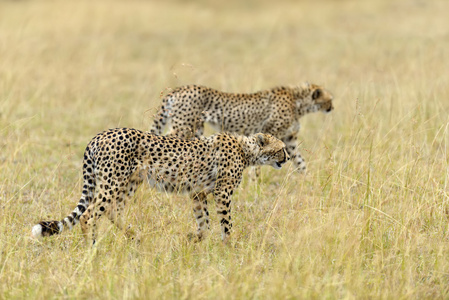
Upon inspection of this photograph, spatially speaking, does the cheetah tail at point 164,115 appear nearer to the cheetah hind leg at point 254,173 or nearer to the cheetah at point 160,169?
the cheetah hind leg at point 254,173

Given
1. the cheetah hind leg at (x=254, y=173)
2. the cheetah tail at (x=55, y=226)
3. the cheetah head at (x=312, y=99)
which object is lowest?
the cheetah hind leg at (x=254, y=173)

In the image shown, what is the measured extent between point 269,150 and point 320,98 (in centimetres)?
212

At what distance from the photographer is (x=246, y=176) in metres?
6.56

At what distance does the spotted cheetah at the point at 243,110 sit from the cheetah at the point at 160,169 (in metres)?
1.24

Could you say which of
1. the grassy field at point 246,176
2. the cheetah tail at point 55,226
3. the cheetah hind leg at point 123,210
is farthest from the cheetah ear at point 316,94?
the cheetah tail at point 55,226

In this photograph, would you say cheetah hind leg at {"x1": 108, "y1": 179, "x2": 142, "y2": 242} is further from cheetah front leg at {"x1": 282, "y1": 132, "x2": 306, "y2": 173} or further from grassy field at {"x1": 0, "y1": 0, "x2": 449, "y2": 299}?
cheetah front leg at {"x1": 282, "y1": 132, "x2": 306, "y2": 173}

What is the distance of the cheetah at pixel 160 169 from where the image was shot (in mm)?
4531

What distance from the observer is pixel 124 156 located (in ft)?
14.9

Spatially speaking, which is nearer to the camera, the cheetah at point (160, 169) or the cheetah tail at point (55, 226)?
the cheetah tail at point (55, 226)

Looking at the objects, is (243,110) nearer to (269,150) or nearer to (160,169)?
(269,150)

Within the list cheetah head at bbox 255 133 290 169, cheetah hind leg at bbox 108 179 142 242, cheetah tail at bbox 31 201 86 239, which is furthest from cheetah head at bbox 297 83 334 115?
cheetah tail at bbox 31 201 86 239

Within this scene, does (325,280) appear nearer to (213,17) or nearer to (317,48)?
(317,48)

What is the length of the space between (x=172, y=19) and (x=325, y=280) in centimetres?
1345

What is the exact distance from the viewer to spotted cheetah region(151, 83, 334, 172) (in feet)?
21.8
